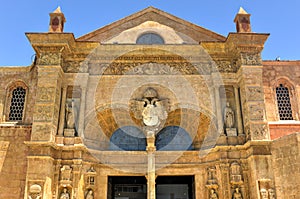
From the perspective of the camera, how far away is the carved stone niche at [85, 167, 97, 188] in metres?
12.3

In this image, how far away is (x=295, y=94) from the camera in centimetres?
1415

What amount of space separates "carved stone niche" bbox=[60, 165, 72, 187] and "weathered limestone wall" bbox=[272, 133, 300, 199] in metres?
7.23

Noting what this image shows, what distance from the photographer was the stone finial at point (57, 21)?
44.8 ft

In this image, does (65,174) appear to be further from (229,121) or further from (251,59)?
(251,59)

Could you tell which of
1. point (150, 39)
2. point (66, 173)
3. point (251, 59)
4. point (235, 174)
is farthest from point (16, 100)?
point (251, 59)

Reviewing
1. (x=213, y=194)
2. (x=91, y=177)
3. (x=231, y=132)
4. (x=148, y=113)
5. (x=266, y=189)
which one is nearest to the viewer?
(x=266, y=189)

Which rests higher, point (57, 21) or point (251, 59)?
point (57, 21)

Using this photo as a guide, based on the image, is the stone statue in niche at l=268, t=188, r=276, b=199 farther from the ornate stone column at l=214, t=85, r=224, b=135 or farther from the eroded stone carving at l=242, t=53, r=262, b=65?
the eroded stone carving at l=242, t=53, r=262, b=65

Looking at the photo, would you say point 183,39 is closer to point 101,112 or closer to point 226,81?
point 226,81

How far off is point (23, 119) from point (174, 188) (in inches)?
279

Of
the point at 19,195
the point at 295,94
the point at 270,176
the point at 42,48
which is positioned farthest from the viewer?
the point at 295,94

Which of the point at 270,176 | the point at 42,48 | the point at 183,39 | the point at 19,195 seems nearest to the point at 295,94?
the point at 270,176

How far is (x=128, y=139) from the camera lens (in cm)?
1481

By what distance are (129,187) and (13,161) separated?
495 centimetres
